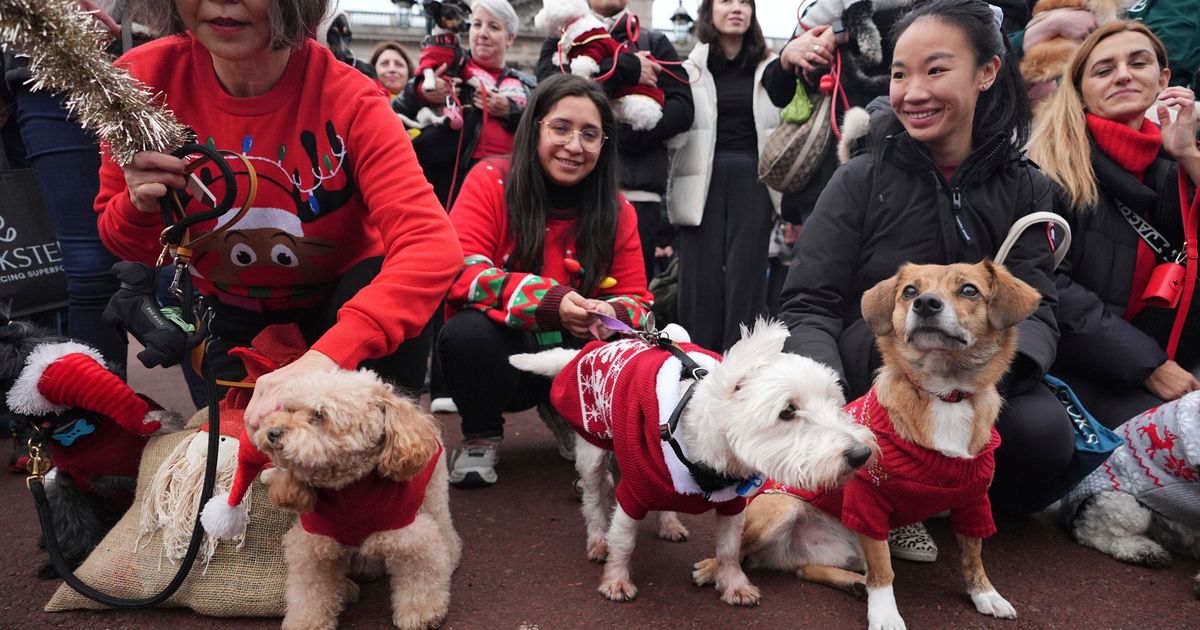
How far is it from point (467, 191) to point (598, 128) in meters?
0.68

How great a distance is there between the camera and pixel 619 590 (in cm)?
230

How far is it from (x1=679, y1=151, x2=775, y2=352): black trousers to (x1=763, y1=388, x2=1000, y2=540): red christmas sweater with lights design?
8.58 ft

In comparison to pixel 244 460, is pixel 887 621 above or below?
below

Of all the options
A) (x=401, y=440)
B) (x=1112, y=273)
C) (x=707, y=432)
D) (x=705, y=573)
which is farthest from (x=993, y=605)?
(x=401, y=440)

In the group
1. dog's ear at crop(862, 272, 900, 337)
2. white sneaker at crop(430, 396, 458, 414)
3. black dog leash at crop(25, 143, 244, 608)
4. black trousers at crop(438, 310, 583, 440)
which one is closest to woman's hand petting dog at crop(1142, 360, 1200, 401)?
dog's ear at crop(862, 272, 900, 337)

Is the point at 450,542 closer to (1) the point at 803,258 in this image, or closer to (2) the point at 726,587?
(2) the point at 726,587

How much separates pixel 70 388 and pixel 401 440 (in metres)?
1.25

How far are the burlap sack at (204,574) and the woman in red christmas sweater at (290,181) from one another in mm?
609

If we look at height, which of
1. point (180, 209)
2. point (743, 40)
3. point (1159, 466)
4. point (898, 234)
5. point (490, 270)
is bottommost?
point (1159, 466)

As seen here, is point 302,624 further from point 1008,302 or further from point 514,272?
point 1008,302

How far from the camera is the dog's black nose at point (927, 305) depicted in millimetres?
2074

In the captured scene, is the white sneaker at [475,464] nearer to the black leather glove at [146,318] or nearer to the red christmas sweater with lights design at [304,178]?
the red christmas sweater with lights design at [304,178]

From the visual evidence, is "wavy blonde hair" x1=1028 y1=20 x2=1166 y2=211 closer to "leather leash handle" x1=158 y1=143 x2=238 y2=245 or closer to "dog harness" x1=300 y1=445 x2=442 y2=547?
"dog harness" x1=300 y1=445 x2=442 y2=547

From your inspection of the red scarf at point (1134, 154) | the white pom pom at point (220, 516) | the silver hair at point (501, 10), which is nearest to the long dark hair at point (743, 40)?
the silver hair at point (501, 10)
